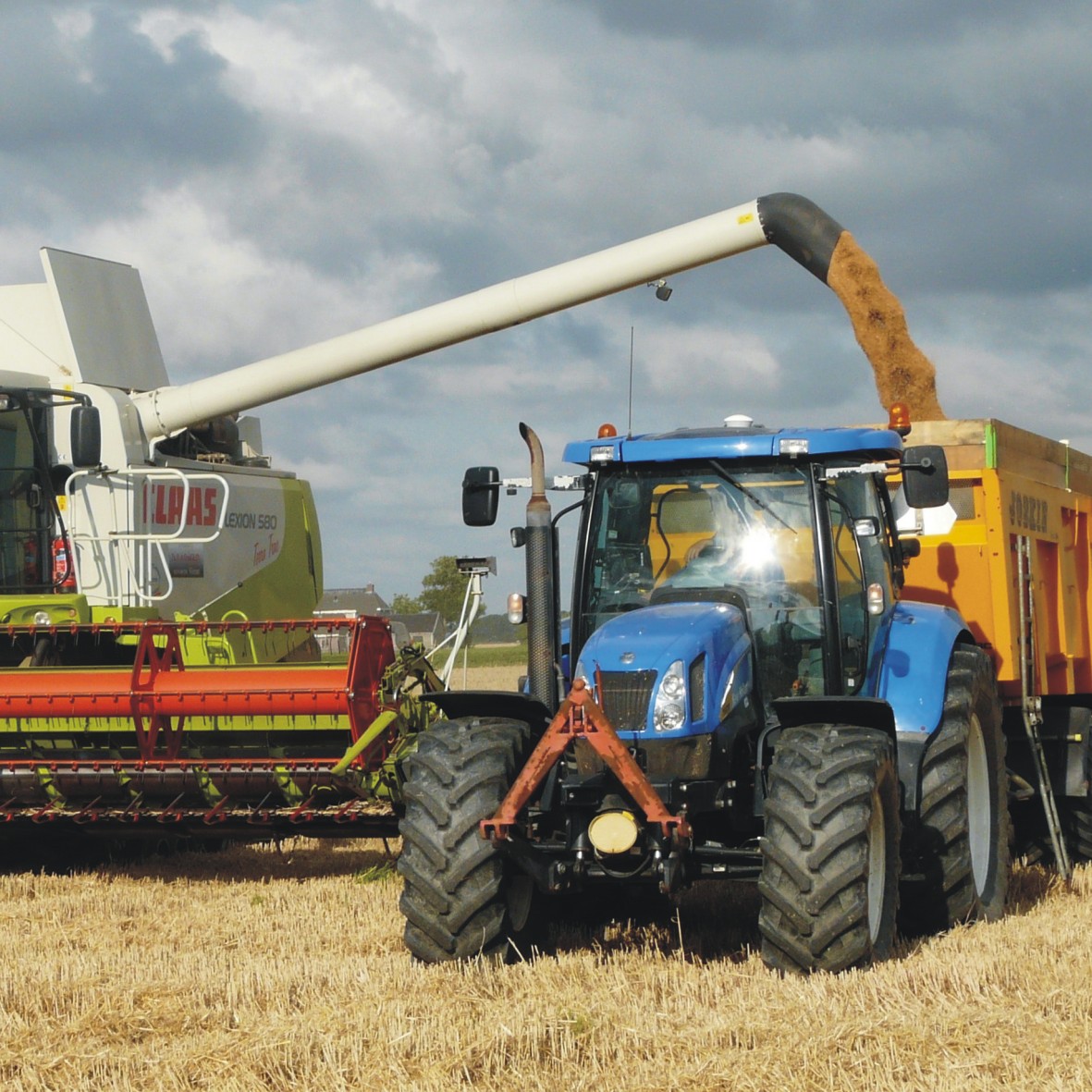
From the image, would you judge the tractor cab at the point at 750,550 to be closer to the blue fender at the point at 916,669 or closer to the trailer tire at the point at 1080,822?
the blue fender at the point at 916,669

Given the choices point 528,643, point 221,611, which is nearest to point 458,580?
point 221,611

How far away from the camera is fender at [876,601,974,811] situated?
20.5ft

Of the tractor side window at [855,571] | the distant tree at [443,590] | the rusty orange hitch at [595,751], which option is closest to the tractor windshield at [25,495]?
the rusty orange hitch at [595,751]

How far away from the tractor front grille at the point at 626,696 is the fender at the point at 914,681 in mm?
1077

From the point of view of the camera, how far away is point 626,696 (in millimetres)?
5688

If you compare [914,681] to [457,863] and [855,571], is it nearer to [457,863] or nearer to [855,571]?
[855,571]

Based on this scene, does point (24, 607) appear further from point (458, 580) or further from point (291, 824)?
point (458, 580)

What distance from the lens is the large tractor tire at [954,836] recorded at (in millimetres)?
6219

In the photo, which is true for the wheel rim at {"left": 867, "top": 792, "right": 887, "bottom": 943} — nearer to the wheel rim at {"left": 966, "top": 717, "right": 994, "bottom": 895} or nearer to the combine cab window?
the wheel rim at {"left": 966, "top": 717, "right": 994, "bottom": 895}

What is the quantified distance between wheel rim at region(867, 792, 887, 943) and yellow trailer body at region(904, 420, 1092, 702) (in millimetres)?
2294

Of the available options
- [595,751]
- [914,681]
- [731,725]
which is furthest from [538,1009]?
[914,681]

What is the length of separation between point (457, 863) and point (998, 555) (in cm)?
344

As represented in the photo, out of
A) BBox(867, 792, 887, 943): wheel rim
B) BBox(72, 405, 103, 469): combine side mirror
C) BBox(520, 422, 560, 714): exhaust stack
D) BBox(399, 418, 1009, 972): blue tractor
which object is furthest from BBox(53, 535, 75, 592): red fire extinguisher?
BBox(867, 792, 887, 943): wheel rim

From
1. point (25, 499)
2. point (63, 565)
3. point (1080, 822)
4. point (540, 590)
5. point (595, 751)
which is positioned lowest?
point (1080, 822)
